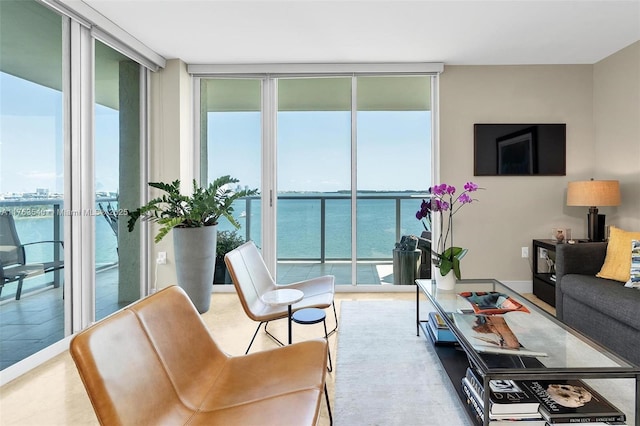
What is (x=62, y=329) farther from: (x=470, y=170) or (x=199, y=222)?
(x=470, y=170)

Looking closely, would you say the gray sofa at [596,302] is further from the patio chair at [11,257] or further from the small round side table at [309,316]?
the patio chair at [11,257]

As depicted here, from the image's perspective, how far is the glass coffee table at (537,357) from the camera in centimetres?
137

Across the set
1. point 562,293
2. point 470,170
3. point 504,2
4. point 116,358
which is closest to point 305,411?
point 116,358

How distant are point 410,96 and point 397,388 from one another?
10.1 ft

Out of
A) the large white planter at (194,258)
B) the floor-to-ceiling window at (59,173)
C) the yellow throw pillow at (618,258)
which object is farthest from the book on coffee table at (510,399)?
the floor-to-ceiling window at (59,173)

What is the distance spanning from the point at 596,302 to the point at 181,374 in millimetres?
2635

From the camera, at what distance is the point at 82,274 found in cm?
274

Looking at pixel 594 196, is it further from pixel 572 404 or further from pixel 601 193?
pixel 572 404

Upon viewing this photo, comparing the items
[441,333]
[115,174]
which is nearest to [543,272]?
[441,333]

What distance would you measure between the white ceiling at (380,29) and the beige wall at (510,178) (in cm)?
16

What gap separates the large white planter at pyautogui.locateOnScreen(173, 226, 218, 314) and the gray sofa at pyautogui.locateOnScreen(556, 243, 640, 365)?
301 centimetres

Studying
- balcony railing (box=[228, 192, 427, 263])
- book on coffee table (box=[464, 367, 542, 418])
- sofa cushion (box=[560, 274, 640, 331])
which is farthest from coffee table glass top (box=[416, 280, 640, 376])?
balcony railing (box=[228, 192, 427, 263])

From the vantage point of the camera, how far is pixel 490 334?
5.74 ft

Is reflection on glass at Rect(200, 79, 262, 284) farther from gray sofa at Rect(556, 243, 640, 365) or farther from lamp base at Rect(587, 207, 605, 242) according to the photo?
lamp base at Rect(587, 207, 605, 242)
